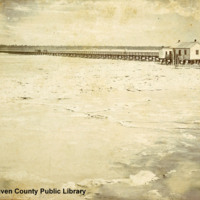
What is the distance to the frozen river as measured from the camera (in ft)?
8.02

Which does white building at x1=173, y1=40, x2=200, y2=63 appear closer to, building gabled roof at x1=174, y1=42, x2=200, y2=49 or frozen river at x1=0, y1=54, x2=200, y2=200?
building gabled roof at x1=174, y1=42, x2=200, y2=49

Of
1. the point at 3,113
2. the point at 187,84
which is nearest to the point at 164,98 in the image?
the point at 187,84

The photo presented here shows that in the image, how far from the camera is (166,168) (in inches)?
97.4

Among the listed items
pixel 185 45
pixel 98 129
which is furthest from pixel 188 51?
pixel 98 129

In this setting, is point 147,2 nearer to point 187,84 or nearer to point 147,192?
point 187,84

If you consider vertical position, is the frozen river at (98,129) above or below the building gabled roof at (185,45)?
below

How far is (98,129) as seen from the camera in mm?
2684

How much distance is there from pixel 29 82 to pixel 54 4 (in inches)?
29.1

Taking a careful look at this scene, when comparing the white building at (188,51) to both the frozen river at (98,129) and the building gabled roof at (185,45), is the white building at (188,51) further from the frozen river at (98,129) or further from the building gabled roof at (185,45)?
the frozen river at (98,129)

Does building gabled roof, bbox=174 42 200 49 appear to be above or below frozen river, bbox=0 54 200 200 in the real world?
above

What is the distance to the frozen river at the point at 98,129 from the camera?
2.45 metres

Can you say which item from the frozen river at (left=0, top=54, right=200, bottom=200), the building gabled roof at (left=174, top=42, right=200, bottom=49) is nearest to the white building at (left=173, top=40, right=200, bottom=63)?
the building gabled roof at (left=174, top=42, right=200, bottom=49)

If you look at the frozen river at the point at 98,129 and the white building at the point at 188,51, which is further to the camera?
the white building at the point at 188,51

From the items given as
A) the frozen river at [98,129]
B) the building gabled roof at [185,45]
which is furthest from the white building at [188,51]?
the frozen river at [98,129]
